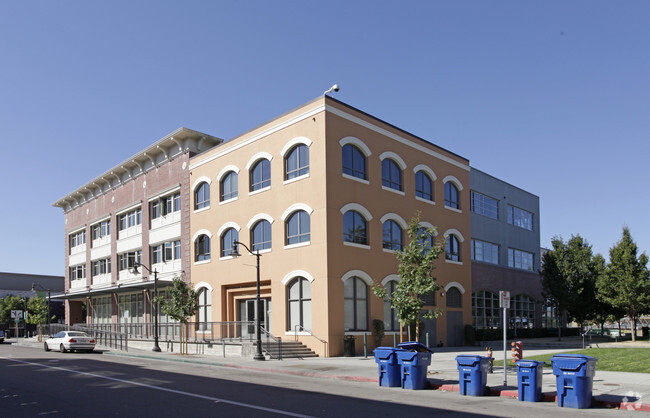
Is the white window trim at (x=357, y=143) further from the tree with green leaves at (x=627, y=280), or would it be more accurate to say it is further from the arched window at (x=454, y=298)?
the tree with green leaves at (x=627, y=280)

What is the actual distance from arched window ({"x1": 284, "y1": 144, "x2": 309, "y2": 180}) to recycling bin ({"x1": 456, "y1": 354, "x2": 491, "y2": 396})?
16.5 metres

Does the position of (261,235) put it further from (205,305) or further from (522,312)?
(522,312)

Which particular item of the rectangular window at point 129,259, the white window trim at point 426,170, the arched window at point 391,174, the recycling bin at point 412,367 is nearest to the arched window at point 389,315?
→ the arched window at point 391,174

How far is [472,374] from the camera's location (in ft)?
47.4

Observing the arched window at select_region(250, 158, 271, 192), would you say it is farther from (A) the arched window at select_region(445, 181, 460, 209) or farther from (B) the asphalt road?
(B) the asphalt road

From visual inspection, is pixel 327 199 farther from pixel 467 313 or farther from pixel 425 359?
pixel 467 313

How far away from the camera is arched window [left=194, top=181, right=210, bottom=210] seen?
119 feet

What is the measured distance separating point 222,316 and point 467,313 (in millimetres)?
16387

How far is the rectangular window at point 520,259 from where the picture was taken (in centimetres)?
4738

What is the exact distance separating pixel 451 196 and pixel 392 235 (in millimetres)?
7944

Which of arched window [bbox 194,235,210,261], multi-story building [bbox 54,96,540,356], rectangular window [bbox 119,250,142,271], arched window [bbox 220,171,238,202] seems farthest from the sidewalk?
rectangular window [bbox 119,250,142,271]

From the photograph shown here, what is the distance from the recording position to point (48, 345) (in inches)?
1372

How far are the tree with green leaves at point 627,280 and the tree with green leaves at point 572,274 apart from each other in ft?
7.33

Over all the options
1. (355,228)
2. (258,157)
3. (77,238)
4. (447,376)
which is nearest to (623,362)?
(447,376)
